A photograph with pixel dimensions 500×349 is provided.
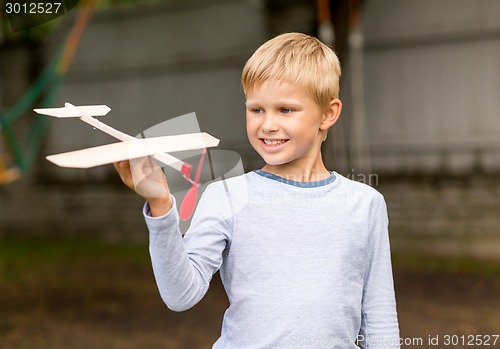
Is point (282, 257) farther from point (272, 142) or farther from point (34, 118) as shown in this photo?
point (34, 118)

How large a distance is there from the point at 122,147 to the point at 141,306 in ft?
10.7

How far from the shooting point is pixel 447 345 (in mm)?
3096

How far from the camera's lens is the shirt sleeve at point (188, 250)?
0.88 meters

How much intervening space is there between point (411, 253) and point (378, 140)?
0.92 m

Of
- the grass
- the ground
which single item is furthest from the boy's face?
the grass

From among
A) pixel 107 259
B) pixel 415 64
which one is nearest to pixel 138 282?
pixel 107 259

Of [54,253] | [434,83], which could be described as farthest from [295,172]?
[54,253]

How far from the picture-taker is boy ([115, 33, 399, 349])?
3.39ft

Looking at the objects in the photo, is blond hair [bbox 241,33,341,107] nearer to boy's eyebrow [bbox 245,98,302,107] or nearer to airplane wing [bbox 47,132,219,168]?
boy's eyebrow [bbox 245,98,302,107]

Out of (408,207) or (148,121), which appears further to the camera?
(148,121)

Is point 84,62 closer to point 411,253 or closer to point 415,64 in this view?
point 415,64

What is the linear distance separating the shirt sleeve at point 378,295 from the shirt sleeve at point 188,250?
0.26 m

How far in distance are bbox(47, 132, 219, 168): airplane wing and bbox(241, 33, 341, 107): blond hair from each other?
209 millimetres

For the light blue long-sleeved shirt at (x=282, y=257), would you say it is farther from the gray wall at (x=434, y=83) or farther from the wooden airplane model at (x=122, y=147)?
the gray wall at (x=434, y=83)
